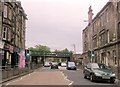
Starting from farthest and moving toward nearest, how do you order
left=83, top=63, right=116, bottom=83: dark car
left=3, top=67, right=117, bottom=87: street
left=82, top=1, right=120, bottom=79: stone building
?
1. left=82, top=1, right=120, bottom=79: stone building
2. left=83, top=63, right=116, bottom=83: dark car
3. left=3, top=67, right=117, bottom=87: street

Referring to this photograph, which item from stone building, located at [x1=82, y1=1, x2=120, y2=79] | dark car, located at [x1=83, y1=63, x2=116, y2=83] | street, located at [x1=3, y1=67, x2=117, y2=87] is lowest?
street, located at [x1=3, y1=67, x2=117, y2=87]

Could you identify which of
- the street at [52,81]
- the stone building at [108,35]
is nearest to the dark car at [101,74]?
the street at [52,81]

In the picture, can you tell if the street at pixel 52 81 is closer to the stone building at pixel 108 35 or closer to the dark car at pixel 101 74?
the dark car at pixel 101 74

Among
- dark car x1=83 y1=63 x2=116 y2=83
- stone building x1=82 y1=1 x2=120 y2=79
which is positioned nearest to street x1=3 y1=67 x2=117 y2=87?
dark car x1=83 y1=63 x2=116 y2=83

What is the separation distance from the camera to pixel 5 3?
143 ft

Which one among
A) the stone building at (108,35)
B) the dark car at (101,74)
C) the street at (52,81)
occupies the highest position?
the stone building at (108,35)

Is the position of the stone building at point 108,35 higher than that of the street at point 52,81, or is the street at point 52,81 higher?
the stone building at point 108,35

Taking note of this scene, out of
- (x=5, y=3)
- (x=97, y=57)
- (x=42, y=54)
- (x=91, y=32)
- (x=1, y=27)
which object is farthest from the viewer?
(x=42, y=54)

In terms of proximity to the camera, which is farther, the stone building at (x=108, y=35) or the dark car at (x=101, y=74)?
the stone building at (x=108, y=35)

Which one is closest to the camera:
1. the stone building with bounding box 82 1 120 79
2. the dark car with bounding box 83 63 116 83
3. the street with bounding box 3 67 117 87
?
the street with bounding box 3 67 117 87

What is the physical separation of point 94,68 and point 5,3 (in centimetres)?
2282

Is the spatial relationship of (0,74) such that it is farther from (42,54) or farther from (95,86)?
(42,54)

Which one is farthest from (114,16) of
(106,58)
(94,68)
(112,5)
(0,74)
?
(0,74)

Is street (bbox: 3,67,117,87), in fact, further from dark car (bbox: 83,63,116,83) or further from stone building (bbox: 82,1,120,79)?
stone building (bbox: 82,1,120,79)
